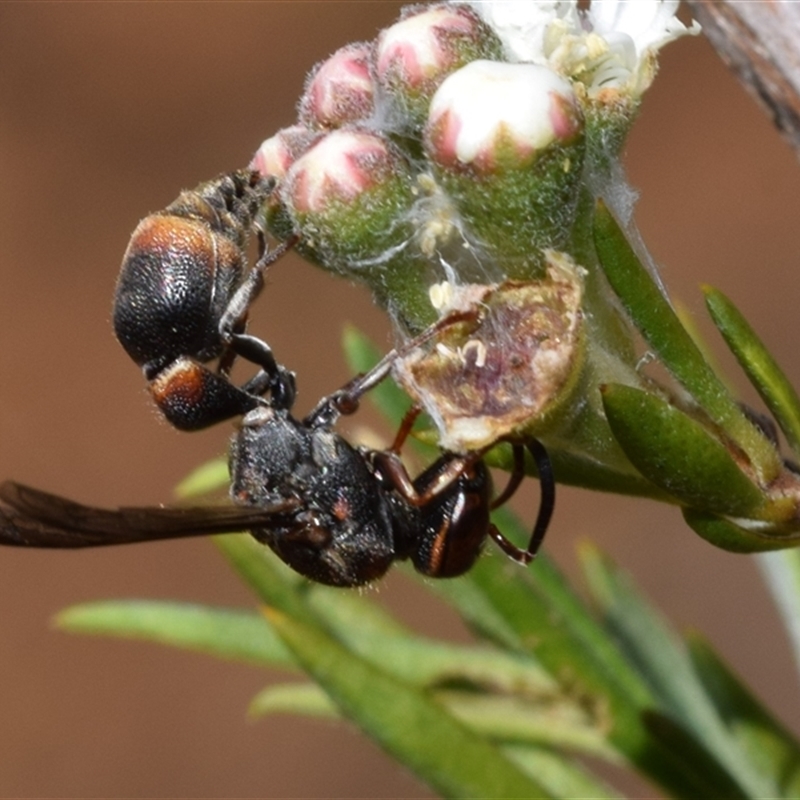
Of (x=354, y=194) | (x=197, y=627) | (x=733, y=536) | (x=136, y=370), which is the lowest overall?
(x=136, y=370)

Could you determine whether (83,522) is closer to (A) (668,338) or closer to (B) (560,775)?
(A) (668,338)

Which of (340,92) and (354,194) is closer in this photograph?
(354,194)

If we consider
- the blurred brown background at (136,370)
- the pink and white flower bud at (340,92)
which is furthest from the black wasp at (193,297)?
the blurred brown background at (136,370)

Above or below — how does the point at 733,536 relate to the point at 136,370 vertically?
above

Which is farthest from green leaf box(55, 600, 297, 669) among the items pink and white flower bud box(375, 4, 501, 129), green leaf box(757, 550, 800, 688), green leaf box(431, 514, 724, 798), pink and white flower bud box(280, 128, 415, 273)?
pink and white flower bud box(375, 4, 501, 129)

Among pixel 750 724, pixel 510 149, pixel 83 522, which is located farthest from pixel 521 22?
pixel 750 724

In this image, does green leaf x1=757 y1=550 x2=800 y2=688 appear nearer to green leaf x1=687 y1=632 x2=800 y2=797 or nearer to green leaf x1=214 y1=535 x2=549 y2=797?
green leaf x1=687 y1=632 x2=800 y2=797
